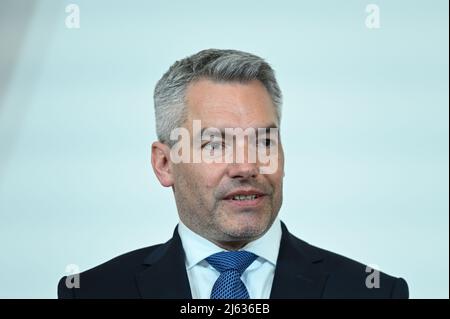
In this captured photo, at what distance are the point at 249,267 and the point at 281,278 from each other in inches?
2.9

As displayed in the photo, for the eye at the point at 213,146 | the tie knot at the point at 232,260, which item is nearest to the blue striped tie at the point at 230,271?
the tie knot at the point at 232,260

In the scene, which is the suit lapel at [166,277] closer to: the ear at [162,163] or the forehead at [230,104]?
the ear at [162,163]

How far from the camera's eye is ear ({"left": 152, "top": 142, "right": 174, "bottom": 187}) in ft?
6.22

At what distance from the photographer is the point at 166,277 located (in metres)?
1.77

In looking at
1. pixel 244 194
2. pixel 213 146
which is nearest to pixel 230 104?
pixel 213 146

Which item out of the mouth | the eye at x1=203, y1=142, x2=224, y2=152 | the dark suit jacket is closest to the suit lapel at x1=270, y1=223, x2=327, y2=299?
the dark suit jacket

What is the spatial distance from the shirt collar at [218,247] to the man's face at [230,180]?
0.01 meters

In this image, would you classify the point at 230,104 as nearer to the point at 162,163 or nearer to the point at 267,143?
the point at 267,143

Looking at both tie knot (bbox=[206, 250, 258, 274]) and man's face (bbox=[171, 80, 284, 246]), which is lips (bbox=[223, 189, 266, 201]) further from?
tie knot (bbox=[206, 250, 258, 274])

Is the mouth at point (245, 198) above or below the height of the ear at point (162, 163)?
below

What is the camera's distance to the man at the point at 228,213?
1729 mm
